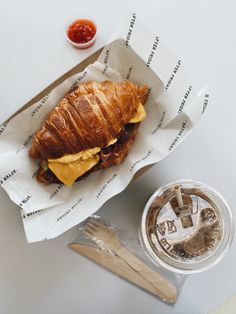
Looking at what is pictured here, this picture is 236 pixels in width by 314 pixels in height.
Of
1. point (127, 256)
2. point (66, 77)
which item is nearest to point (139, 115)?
point (66, 77)

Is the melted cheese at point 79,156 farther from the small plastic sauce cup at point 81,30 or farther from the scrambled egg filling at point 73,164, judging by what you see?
the small plastic sauce cup at point 81,30

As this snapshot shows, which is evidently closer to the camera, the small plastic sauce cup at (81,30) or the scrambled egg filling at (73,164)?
the scrambled egg filling at (73,164)

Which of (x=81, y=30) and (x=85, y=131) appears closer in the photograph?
(x=85, y=131)

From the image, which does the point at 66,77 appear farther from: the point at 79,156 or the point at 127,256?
the point at 127,256

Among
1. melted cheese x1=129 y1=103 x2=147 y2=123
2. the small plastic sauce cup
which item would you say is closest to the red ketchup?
the small plastic sauce cup

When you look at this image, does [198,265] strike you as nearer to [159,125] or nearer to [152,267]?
[152,267]

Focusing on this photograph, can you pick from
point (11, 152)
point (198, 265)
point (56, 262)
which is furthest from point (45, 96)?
point (198, 265)

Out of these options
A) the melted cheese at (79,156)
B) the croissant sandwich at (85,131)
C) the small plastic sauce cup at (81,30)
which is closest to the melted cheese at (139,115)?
the croissant sandwich at (85,131)
